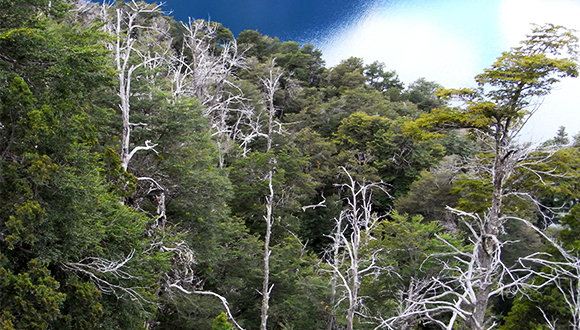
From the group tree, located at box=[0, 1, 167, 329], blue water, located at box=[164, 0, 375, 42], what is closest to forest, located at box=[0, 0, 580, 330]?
tree, located at box=[0, 1, 167, 329]

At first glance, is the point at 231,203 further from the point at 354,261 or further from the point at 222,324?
the point at 354,261

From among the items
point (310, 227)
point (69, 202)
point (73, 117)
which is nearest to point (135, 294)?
point (69, 202)

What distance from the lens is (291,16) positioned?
112 feet

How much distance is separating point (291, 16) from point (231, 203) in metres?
23.3

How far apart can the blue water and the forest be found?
12.1 m

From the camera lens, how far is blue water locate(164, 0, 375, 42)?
33.2m

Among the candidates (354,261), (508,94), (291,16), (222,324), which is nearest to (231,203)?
(222,324)

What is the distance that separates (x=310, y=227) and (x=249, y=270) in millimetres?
8485

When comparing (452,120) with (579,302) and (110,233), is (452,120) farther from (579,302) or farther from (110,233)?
(110,233)

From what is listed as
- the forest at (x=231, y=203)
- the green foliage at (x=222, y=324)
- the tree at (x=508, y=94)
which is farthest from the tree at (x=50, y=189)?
the tree at (x=508, y=94)

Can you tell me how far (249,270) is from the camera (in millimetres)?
13023

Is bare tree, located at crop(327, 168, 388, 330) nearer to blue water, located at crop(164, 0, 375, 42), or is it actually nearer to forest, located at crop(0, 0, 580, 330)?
forest, located at crop(0, 0, 580, 330)

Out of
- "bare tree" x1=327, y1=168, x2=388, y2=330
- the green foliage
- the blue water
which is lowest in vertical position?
the green foliage

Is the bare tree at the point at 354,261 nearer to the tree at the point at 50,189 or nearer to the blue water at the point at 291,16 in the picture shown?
the tree at the point at 50,189
